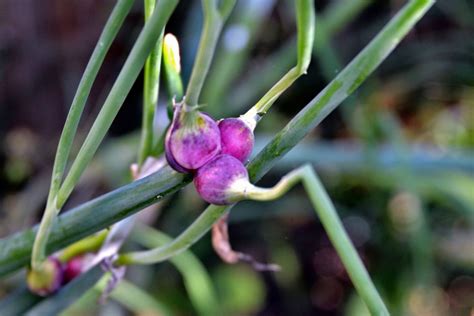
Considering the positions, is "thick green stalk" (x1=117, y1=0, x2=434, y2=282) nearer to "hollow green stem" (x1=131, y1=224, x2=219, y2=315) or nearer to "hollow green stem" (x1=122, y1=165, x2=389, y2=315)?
"hollow green stem" (x1=122, y1=165, x2=389, y2=315)

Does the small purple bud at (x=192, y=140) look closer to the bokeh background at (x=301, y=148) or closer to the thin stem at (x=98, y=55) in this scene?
the thin stem at (x=98, y=55)

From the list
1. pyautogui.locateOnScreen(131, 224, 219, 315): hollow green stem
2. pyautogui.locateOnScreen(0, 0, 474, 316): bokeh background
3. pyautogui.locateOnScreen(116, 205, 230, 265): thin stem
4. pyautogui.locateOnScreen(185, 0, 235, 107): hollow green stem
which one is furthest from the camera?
pyautogui.locateOnScreen(0, 0, 474, 316): bokeh background

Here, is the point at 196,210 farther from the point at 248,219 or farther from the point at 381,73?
the point at 381,73

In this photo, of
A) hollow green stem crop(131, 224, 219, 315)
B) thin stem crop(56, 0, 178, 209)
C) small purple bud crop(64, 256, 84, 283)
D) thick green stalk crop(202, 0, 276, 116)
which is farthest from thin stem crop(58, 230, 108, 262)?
thick green stalk crop(202, 0, 276, 116)

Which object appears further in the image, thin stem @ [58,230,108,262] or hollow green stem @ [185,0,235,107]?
thin stem @ [58,230,108,262]

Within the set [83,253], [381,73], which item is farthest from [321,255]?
[83,253]

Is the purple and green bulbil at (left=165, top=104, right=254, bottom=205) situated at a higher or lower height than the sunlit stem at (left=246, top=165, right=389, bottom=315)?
higher
